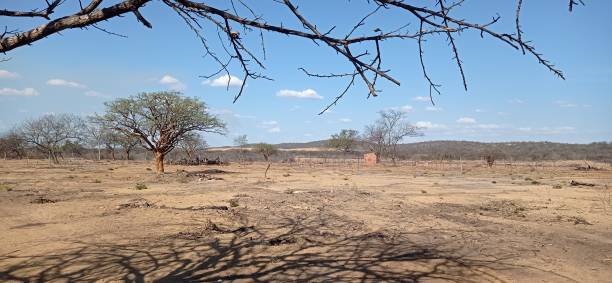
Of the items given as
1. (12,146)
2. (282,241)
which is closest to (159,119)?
(282,241)

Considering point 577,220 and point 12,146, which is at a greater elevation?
point 12,146

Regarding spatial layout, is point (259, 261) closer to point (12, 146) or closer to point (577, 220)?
point (577, 220)

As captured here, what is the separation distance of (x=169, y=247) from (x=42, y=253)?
1.85 m

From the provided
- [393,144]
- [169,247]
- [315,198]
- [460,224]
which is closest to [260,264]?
[169,247]

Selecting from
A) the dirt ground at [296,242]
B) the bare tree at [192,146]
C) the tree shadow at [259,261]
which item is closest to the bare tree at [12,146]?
the bare tree at [192,146]

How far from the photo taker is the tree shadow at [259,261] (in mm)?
5680

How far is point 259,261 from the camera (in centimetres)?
643

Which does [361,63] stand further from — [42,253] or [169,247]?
[42,253]

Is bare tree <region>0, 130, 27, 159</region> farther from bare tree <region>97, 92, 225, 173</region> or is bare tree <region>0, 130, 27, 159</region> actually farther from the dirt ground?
the dirt ground

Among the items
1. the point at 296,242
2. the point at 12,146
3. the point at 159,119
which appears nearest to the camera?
the point at 296,242

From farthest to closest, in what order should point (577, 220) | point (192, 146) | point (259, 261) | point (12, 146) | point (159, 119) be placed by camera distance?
1. point (12, 146)
2. point (192, 146)
3. point (159, 119)
4. point (577, 220)
5. point (259, 261)

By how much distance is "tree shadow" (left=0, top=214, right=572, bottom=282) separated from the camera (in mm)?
5680

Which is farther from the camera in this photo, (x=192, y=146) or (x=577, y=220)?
(x=192, y=146)

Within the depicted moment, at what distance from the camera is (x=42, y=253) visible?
6.80 meters
